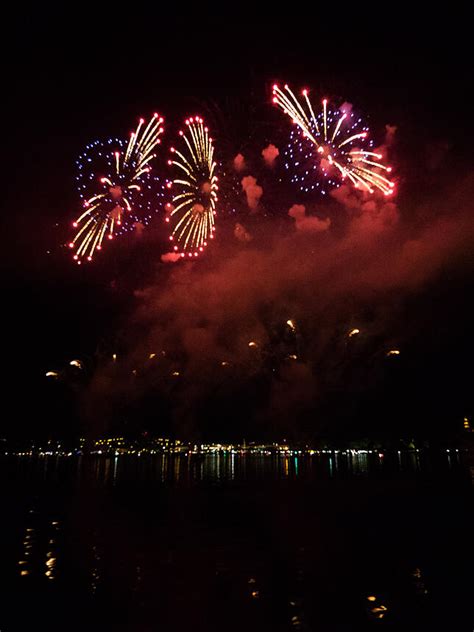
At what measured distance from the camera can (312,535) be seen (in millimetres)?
15789

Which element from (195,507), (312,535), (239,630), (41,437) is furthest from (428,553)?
(41,437)

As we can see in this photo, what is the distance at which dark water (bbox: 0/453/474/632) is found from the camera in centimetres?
895

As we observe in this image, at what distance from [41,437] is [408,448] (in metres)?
154

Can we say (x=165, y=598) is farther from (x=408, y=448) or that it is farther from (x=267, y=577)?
(x=408, y=448)

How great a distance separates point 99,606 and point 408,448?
212m

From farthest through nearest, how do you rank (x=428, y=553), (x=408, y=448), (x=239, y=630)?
(x=408, y=448) → (x=428, y=553) → (x=239, y=630)

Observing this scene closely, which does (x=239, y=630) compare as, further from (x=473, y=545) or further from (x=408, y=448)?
(x=408, y=448)

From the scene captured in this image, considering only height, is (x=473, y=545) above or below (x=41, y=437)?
below

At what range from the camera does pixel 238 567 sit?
39.8 feet

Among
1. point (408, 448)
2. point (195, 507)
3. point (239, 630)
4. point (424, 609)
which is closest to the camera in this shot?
point (239, 630)

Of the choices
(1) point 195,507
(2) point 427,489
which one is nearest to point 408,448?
(2) point 427,489

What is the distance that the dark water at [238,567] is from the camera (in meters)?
8.95

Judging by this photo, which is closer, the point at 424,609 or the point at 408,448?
the point at 424,609

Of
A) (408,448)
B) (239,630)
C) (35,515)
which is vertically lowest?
(239,630)
